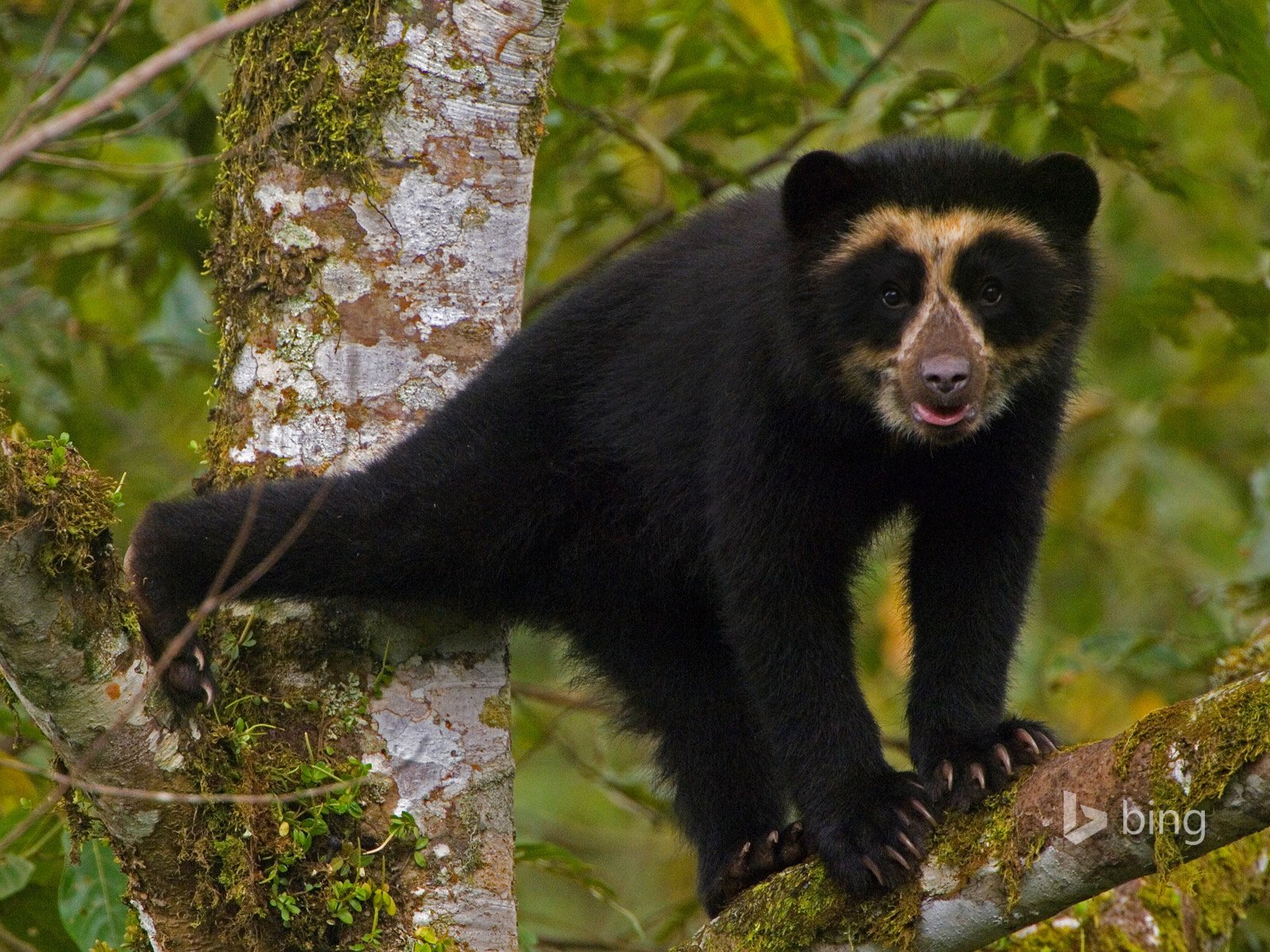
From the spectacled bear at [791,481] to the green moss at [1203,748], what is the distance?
0.84 meters

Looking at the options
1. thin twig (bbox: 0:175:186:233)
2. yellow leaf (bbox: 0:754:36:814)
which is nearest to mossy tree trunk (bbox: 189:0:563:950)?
thin twig (bbox: 0:175:186:233)

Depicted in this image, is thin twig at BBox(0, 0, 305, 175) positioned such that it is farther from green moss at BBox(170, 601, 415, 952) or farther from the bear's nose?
the bear's nose

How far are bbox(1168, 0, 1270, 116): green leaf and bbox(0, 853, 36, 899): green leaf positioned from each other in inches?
176

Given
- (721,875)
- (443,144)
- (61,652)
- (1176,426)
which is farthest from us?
(1176,426)

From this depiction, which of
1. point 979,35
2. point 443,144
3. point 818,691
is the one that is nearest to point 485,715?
point 818,691

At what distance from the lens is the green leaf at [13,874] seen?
168 inches

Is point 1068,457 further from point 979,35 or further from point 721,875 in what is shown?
point 721,875

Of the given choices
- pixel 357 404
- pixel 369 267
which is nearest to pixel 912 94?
pixel 369 267

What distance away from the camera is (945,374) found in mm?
3877

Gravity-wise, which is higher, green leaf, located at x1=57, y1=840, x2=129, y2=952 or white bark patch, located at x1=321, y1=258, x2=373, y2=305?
white bark patch, located at x1=321, y1=258, x2=373, y2=305

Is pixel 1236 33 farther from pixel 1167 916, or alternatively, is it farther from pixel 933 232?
pixel 1167 916

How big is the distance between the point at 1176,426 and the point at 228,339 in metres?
5.80

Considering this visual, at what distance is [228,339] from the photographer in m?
4.25

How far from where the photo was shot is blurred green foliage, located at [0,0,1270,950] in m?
5.54
